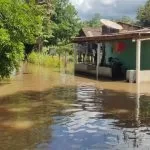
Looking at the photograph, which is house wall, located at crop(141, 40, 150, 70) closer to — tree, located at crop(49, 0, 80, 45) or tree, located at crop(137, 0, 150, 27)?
tree, located at crop(49, 0, 80, 45)

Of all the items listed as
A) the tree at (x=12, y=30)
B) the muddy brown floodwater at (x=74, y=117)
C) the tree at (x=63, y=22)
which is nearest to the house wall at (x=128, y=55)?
the muddy brown floodwater at (x=74, y=117)

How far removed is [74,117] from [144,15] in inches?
2595

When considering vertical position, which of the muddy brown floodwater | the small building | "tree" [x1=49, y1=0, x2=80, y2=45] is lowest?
the muddy brown floodwater

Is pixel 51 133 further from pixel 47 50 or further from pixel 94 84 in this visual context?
pixel 47 50

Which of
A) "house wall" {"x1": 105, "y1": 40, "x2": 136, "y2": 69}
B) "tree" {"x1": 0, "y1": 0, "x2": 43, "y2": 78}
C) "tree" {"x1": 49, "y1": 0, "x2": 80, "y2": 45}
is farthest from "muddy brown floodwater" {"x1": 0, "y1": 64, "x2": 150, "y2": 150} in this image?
"tree" {"x1": 49, "y1": 0, "x2": 80, "y2": 45}

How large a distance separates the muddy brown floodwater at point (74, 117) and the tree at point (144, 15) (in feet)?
181

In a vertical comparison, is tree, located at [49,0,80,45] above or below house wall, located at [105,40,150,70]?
above

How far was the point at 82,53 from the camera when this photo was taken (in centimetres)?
4175

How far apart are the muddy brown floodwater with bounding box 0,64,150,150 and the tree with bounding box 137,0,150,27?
55.2 m

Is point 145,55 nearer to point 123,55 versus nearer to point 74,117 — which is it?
point 123,55

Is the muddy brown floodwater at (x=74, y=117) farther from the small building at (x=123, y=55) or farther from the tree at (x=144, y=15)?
the tree at (x=144, y=15)

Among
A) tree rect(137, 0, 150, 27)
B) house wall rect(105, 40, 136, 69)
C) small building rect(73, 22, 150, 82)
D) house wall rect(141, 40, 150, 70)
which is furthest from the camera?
tree rect(137, 0, 150, 27)

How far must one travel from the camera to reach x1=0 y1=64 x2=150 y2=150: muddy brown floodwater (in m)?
10.7

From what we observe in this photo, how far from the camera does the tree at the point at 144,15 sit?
76625mm
